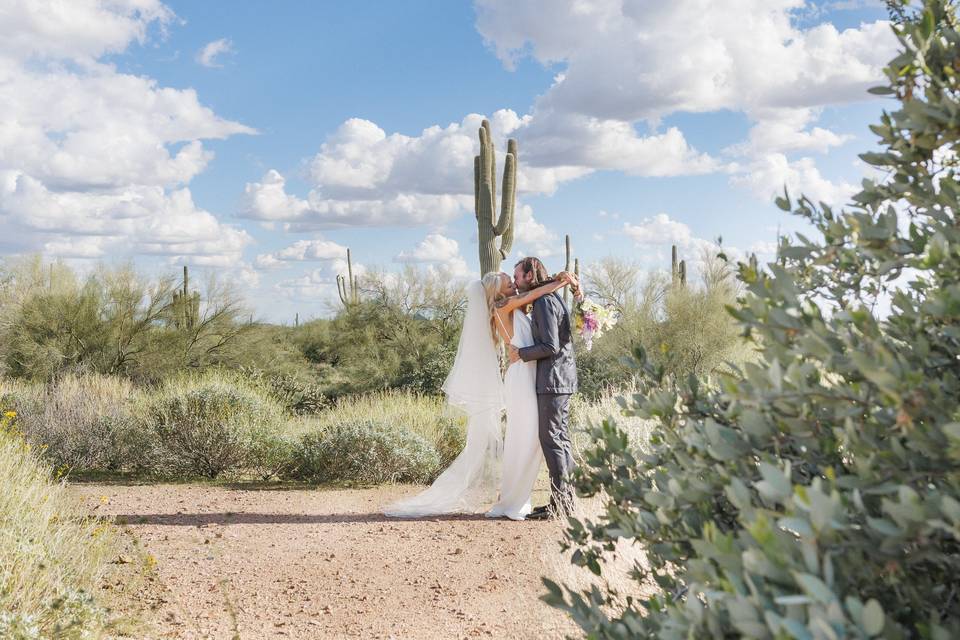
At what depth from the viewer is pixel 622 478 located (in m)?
2.32

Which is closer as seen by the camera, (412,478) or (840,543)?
(840,543)

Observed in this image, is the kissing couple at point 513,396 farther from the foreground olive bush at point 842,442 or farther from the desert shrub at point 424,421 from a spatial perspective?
the foreground olive bush at point 842,442

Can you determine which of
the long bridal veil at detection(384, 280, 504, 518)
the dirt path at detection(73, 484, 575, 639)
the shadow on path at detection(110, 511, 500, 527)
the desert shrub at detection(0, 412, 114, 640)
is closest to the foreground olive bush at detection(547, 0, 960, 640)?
the dirt path at detection(73, 484, 575, 639)

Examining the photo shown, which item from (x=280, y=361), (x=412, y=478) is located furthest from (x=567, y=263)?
(x=412, y=478)

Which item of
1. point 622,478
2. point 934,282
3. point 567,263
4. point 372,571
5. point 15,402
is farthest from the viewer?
point 567,263

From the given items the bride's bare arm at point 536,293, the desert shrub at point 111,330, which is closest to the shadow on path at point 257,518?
the bride's bare arm at point 536,293

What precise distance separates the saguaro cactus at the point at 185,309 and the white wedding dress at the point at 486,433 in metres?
11.4

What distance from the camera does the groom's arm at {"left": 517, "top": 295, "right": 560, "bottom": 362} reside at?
269 inches

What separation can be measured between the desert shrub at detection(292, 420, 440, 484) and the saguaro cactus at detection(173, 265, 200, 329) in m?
9.07

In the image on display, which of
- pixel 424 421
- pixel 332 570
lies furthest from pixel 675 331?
pixel 332 570

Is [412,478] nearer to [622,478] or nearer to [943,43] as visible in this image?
[622,478]

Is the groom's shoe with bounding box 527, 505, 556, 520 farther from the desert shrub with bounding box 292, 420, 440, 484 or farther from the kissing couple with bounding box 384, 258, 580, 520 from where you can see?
the desert shrub with bounding box 292, 420, 440, 484

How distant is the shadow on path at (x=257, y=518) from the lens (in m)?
7.03

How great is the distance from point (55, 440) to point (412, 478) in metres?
4.50
